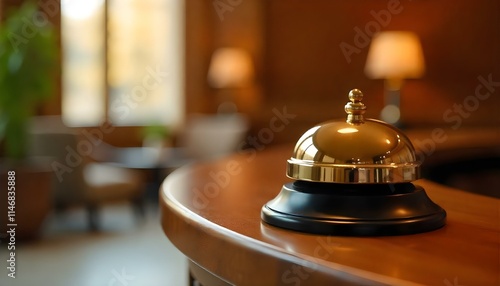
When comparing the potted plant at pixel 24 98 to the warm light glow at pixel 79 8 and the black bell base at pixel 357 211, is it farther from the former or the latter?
the black bell base at pixel 357 211

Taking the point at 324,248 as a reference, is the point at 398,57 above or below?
above

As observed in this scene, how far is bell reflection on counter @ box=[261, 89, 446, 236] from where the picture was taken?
909mm

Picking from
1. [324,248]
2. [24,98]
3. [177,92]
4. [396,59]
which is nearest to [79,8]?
[177,92]

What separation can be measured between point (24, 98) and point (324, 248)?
18.0 ft

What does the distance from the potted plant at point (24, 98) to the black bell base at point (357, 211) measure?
4984 millimetres

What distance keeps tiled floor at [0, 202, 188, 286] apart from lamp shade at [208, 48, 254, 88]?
229 centimetres

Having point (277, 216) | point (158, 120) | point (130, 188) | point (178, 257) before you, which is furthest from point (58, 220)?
point (277, 216)

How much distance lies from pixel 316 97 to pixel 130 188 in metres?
2.46

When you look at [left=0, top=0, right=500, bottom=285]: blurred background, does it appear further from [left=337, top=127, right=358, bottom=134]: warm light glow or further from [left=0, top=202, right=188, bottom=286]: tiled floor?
[left=337, top=127, right=358, bottom=134]: warm light glow

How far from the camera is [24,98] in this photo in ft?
19.3

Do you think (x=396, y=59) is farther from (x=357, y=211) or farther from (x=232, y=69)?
(x=357, y=211)

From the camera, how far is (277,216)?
964 millimetres

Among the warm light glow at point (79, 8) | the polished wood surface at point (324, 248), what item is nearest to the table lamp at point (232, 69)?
the warm light glow at point (79, 8)

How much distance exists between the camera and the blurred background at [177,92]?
5.57 meters
